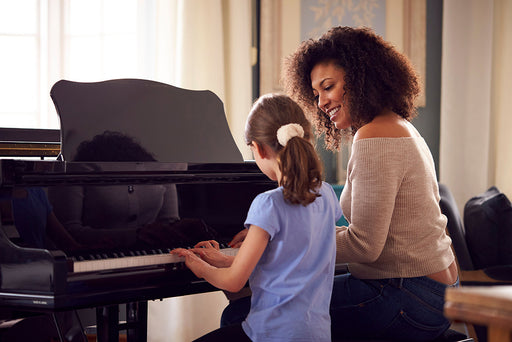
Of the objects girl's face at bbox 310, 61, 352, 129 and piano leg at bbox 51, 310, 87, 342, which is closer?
girl's face at bbox 310, 61, 352, 129

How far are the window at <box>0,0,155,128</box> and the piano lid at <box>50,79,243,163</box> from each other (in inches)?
53.5

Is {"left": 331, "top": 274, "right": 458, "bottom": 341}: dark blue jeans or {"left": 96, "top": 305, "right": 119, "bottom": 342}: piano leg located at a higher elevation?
{"left": 331, "top": 274, "right": 458, "bottom": 341}: dark blue jeans

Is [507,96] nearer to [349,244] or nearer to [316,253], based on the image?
[349,244]

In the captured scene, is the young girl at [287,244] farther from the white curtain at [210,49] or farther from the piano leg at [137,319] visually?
the white curtain at [210,49]

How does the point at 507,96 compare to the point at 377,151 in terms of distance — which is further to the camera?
the point at 507,96

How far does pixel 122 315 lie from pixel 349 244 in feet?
5.64

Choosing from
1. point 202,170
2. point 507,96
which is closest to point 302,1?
point 507,96

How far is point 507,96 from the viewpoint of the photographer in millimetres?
3965

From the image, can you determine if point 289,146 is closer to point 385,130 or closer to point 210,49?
point 385,130

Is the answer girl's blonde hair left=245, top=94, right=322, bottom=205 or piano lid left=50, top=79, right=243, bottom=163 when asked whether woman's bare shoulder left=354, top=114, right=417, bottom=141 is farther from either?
piano lid left=50, top=79, right=243, bottom=163

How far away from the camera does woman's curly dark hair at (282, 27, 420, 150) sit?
1.95m

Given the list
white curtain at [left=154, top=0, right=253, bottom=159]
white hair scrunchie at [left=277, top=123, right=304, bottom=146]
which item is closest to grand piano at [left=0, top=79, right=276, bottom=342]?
white hair scrunchie at [left=277, top=123, right=304, bottom=146]

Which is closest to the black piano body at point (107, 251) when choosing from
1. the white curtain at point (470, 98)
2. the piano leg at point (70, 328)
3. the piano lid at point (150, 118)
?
the piano lid at point (150, 118)

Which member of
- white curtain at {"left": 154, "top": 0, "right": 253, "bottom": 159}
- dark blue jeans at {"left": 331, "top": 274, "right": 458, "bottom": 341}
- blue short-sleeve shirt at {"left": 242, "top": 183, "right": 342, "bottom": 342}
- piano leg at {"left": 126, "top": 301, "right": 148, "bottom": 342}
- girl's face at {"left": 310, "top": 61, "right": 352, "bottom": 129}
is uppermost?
white curtain at {"left": 154, "top": 0, "right": 253, "bottom": 159}
